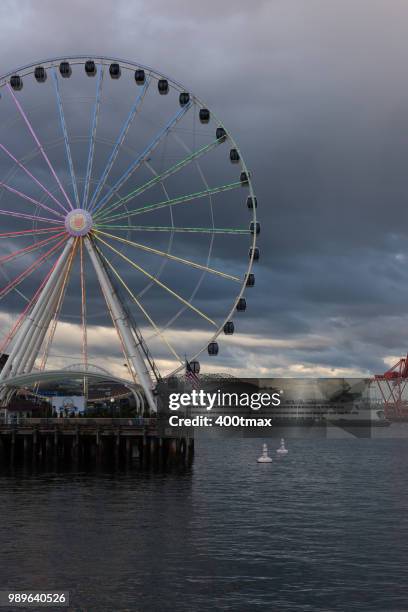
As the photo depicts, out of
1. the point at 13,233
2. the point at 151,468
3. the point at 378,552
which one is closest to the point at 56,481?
the point at 151,468

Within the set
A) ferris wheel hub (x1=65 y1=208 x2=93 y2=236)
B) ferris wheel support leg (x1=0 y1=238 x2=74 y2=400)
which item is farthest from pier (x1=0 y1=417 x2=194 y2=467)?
ferris wheel hub (x1=65 y1=208 x2=93 y2=236)

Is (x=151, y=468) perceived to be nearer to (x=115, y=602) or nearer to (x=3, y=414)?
(x=3, y=414)

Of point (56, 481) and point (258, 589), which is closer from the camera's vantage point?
point (258, 589)

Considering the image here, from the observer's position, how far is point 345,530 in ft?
131

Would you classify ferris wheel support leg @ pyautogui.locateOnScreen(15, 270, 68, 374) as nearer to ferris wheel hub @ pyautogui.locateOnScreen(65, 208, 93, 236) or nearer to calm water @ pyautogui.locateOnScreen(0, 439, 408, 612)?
ferris wheel hub @ pyautogui.locateOnScreen(65, 208, 93, 236)

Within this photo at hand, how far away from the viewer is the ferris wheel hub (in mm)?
61406

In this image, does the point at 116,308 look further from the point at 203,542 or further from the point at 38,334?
the point at 203,542

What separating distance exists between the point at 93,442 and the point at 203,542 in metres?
33.2

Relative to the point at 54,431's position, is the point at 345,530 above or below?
below

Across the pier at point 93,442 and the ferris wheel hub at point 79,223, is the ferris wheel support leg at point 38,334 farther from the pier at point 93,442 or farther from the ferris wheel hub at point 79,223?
the pier at point 93,442

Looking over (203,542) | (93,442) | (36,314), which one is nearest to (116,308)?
(36,314)

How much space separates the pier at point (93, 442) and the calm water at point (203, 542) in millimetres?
4947

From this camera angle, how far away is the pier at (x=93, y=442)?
65.8m

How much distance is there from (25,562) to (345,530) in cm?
1571
